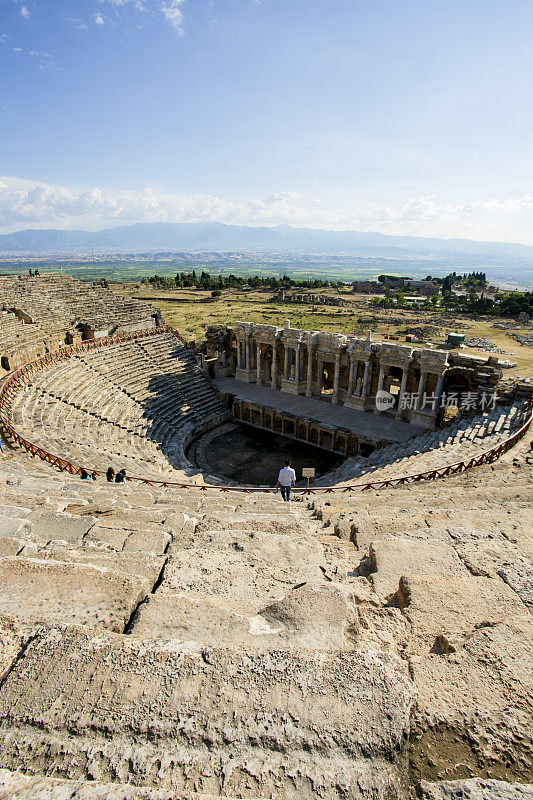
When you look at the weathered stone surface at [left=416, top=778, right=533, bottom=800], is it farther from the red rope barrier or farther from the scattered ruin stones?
the scattered ruin stones

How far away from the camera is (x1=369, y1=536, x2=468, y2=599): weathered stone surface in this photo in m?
6.28

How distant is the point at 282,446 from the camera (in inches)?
1150

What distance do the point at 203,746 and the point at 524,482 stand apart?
563 inches

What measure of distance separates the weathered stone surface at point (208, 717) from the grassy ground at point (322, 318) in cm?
5021

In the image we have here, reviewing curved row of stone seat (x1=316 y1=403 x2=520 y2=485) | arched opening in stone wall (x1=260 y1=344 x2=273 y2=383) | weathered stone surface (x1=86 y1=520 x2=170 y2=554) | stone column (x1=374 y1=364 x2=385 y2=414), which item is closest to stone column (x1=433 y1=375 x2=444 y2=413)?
curved row of stone seat (x1=316 y1=403 x2=520 y2=485)

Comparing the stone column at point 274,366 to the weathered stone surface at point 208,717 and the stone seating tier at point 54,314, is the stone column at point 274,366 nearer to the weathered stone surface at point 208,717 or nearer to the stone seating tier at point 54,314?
the stone seating tier at point 54,314

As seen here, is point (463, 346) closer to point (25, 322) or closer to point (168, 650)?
point (25, 322)

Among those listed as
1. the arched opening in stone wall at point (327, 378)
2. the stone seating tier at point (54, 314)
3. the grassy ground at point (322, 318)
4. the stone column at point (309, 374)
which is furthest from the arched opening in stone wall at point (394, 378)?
the grassy ground at point (322, 318)

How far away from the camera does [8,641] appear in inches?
153

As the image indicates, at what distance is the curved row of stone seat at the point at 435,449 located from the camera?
63.3 ft

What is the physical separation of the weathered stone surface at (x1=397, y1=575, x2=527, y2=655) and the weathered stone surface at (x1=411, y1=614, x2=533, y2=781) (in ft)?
0.96

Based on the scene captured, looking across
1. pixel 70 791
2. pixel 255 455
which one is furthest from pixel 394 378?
pixel 70 791

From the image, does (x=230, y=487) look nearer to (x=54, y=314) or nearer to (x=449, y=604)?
(x=449, y=604)

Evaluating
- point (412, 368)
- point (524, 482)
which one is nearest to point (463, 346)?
Answer: point (412, 368)
